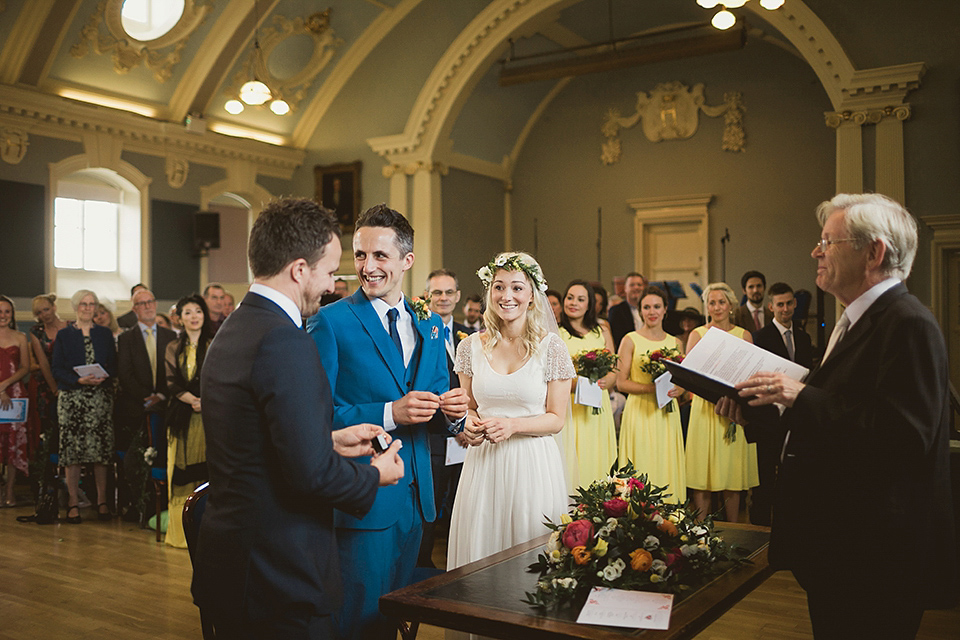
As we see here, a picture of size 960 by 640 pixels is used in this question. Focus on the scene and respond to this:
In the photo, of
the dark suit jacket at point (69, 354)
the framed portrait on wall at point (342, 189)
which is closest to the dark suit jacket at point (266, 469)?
the dark suit jacket at point (69, 354)

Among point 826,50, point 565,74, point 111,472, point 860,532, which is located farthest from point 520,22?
point 860,532

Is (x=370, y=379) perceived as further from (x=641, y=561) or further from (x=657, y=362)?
(x=657, y=362)

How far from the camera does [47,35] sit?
33.2 ft

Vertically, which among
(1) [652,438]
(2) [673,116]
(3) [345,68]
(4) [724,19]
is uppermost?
(3) [345,68]

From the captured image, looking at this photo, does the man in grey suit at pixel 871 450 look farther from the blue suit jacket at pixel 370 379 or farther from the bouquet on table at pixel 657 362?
the bouquet on table at pixel 657 362

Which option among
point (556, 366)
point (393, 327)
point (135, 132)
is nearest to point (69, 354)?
point (556, 366)

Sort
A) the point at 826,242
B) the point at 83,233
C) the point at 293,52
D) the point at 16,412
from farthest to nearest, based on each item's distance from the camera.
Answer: the point at 293,52, the point at 83,233, the point at 16,412, the point at 826,242

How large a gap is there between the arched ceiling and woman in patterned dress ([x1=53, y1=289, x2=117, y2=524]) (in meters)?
4.91

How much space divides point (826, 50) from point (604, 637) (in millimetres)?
9086

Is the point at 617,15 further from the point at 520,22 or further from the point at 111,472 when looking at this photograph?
the point at 111,472

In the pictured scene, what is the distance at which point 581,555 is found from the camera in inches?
89.3

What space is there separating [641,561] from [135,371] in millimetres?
5712

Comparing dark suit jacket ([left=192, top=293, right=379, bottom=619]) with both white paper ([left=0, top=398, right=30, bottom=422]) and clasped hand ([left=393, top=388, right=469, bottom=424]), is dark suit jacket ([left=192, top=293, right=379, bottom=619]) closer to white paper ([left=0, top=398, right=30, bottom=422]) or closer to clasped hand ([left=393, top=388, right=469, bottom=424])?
clasped hand ([left=393, top=388, right=469, bottom=424])

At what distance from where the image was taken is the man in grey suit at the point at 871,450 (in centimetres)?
194
